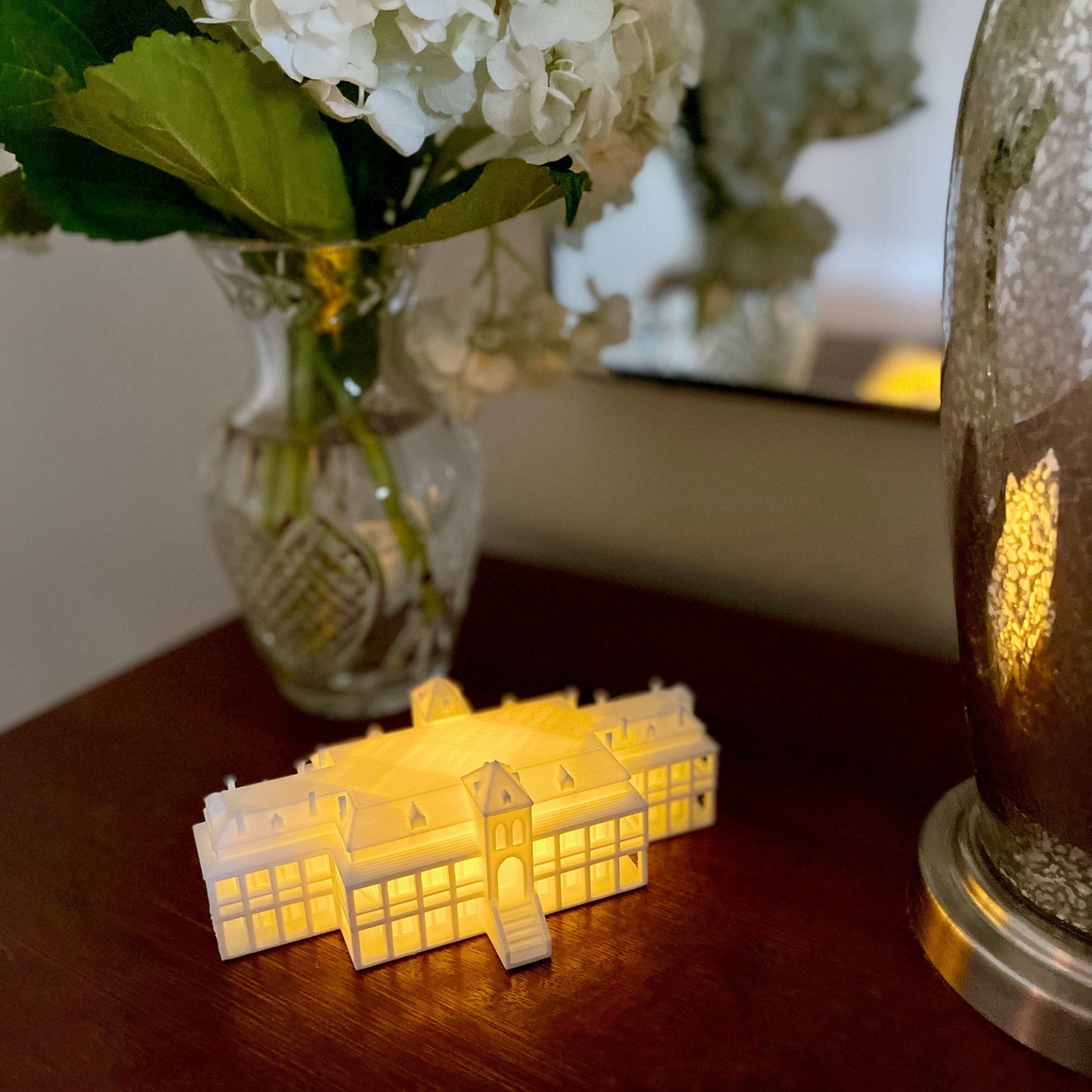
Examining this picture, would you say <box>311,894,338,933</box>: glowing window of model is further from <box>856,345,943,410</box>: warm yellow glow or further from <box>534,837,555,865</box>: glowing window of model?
<box>856,345,943,410</box>: warm yellow glow

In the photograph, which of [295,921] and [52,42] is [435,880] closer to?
[295,921]

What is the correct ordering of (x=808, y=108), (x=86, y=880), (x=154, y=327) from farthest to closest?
(x=154, y=327)
(x=808, y=108)
(x=86, y=880)

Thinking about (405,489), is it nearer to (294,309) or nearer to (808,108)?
(294,309)

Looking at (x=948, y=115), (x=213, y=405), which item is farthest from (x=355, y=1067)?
(x=213, y=405)

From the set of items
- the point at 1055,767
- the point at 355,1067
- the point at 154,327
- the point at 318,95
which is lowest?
the point at 355,1067

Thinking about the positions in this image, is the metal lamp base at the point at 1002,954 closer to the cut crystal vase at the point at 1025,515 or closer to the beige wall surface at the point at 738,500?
the cut crystal vase at the point at 1025,515

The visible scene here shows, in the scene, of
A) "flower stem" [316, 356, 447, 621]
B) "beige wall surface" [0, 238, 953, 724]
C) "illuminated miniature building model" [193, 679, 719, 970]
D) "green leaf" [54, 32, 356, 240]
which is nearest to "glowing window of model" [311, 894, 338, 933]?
"illuminated miniature building model" [193, 679, 719, 970]

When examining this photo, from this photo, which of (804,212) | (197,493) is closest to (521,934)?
(804,212)
